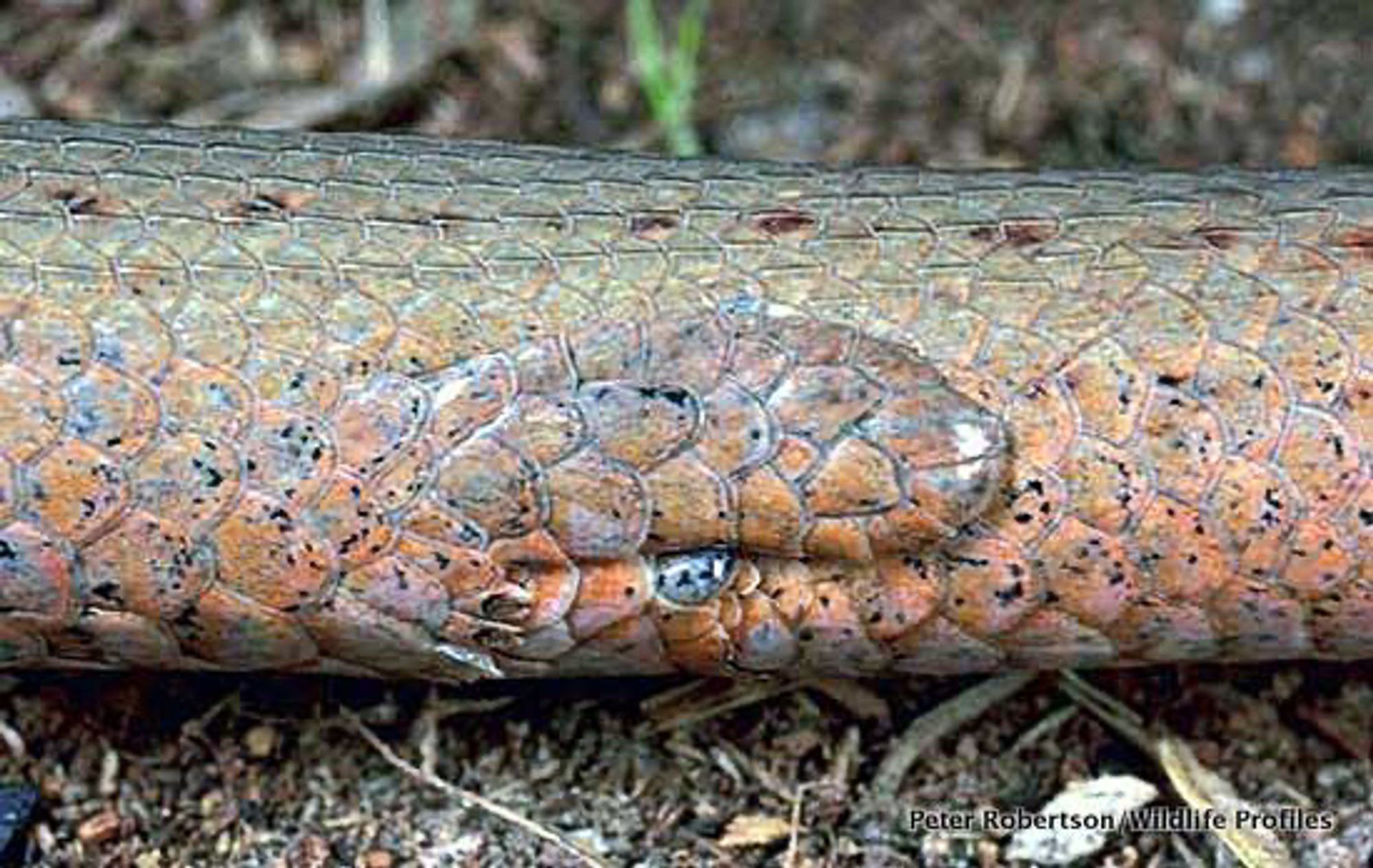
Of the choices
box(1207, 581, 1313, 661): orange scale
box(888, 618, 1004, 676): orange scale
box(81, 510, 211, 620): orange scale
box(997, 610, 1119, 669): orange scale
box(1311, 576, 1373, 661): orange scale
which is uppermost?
box(1311, 576, 1373, 661): orange scale

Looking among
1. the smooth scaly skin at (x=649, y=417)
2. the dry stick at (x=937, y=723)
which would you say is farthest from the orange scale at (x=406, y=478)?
the dry stick at (x=937, y=723)

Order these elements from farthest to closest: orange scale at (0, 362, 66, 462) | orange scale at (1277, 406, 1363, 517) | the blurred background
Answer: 1. the blurred background
2. orange scale at (1277, 406, 1363, 517)
3. orange scale at (0, 362, 66, 462)

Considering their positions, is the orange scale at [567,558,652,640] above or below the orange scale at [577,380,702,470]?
below

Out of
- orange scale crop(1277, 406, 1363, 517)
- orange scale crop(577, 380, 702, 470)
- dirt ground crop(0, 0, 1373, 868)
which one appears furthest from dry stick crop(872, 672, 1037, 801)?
orange scale crop(577, 380, 702, 470)

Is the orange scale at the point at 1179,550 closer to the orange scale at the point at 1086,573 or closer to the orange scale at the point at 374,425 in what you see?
the orange scale at the point at 1086,573

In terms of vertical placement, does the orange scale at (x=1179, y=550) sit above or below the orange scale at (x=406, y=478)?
above

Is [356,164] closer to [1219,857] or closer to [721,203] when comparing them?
[721,203]

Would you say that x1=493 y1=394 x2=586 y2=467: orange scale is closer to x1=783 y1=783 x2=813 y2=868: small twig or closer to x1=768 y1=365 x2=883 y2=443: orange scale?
x1=768 y1=365 x2=883 y2=443: orange scale

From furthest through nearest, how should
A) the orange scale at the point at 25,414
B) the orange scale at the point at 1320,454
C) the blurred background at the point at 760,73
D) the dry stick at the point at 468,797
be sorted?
the blurred background at the point at 760,73 → the dry stick at the point at 468,797 → the orange scale at the point at 1320,454 → the orange scale at the point at 25,414
